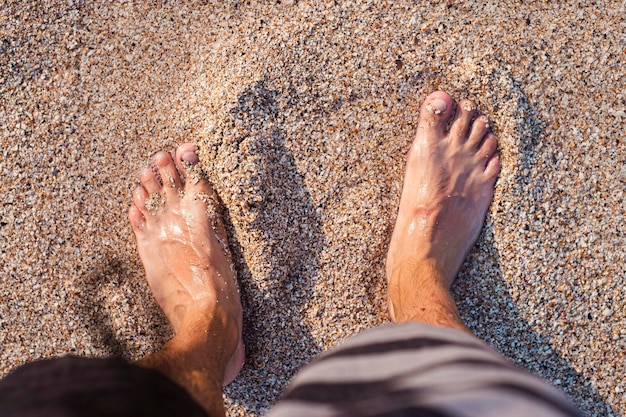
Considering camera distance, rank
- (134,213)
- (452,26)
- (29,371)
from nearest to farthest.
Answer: (29,371) → (452,26) → (134,213)

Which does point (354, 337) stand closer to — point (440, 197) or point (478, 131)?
point (440, 197)

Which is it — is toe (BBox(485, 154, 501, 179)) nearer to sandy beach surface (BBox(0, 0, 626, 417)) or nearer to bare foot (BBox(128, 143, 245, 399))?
sandy beach surface (BBox(0, 0, 626, 417))

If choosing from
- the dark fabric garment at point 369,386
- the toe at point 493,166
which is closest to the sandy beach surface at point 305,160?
the toe at point 493,166

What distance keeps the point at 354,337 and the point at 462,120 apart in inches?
39.4

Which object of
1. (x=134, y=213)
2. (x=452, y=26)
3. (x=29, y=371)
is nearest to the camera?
(x=29, y=371)

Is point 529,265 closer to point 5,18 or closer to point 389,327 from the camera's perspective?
point 389,327

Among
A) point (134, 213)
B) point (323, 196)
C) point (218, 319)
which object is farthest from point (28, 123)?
point (323, 196)

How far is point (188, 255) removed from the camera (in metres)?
1.93

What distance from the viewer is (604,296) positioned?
176cm

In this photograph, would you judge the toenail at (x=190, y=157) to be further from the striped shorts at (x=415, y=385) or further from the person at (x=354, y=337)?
the striped shorts at (x=415, y=385)

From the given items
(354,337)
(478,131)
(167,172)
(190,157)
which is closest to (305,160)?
(190,157)

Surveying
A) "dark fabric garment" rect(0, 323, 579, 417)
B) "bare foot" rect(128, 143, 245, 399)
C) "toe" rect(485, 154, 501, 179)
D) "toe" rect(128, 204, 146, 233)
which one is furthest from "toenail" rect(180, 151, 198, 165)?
"toe" rect(485, 154, 501, 179)

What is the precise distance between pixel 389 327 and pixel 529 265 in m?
Answer: 0.80

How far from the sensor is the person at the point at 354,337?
982 millimetres
